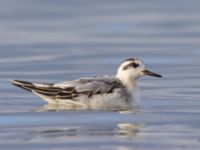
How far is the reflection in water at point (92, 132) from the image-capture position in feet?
55.1

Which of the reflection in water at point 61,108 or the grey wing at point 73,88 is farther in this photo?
the grey wing at point 73,88

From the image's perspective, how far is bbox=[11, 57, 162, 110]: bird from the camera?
20094 mm

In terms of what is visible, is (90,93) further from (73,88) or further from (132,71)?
(132,71)

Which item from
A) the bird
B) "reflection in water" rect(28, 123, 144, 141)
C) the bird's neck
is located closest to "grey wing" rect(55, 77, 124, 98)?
the bird

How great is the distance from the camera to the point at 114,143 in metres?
16.2

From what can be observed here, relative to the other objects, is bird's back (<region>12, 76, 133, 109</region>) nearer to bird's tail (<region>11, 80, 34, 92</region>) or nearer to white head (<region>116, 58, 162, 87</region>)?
bird's tail (<region>11, 80, 34, 92</region>)

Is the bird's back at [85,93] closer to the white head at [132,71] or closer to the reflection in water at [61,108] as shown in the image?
the reflection in water at [61,108]

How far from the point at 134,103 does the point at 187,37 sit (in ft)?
27.2

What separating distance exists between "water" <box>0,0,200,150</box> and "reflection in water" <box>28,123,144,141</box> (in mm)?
13

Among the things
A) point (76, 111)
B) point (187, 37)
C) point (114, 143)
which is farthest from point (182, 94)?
point (187, 37)

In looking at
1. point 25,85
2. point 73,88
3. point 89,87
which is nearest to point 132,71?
point 89,87

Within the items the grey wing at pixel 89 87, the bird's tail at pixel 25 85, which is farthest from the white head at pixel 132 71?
the bird's tail at pixel 25 85

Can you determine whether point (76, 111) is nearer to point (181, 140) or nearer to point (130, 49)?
point (181, 140)

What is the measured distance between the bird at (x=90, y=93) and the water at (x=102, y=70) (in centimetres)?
24
